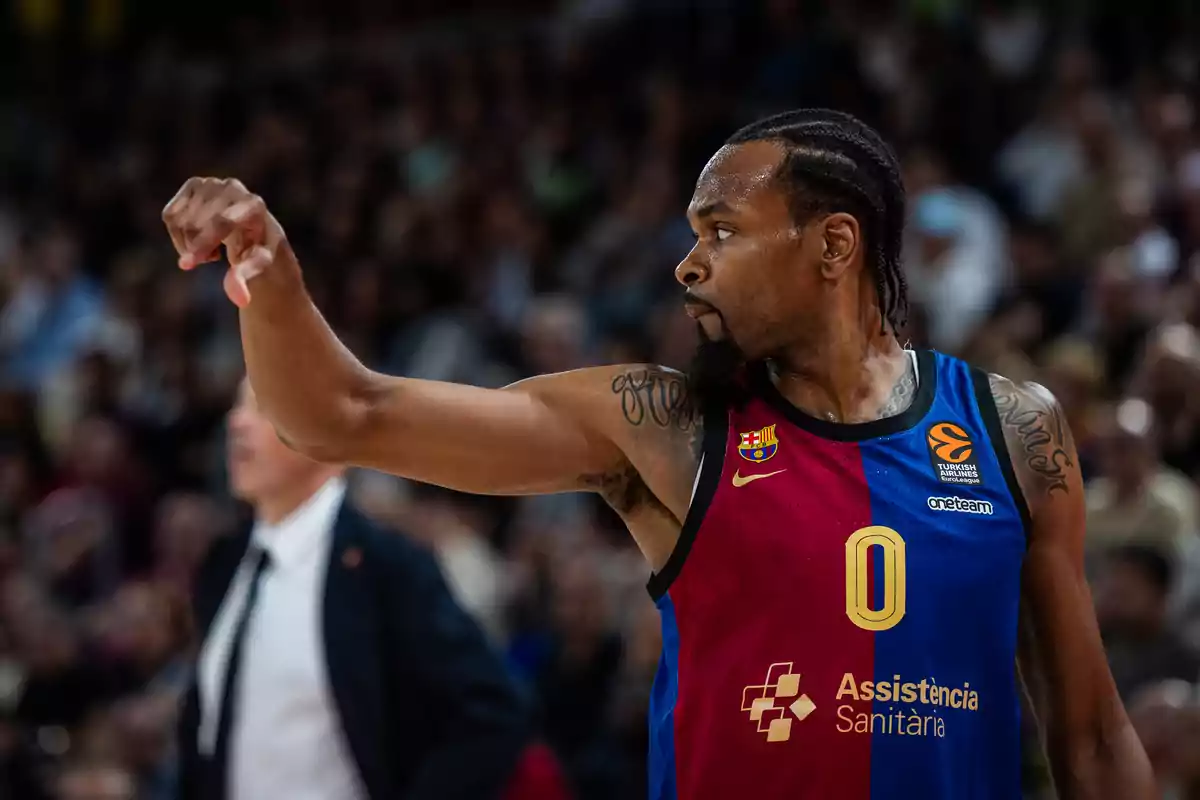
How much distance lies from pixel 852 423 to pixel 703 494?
309mm

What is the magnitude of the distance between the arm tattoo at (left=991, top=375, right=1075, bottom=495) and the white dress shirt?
2.04m

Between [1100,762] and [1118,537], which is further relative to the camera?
[1118,537]

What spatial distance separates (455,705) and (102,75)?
36.0 feet

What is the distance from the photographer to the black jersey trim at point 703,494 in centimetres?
288

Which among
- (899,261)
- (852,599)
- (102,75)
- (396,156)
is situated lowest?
(852,599)

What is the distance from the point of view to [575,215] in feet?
34.2

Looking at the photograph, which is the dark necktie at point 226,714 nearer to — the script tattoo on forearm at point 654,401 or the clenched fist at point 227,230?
the script tattoo on forearm at point 654,401

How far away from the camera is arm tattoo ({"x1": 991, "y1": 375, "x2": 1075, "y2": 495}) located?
304cm

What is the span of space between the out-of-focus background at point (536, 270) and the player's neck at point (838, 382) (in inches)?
90.5

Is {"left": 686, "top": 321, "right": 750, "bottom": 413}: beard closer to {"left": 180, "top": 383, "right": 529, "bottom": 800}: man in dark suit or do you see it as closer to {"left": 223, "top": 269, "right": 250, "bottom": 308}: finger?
A: {"left": 223, "top": 269, "right": 250, "bottom": 308}: finger

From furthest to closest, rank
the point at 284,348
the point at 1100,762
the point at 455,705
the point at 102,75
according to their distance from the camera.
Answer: the point at 102,75
the point at 455,705
the point at 1100,762
the point at 284,348

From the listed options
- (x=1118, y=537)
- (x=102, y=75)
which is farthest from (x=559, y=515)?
(x=102, y=75)

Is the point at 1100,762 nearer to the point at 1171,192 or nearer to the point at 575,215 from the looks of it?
the point at 1171,192

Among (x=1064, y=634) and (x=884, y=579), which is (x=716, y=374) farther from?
(x=1064, y=634)
